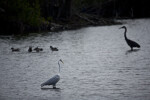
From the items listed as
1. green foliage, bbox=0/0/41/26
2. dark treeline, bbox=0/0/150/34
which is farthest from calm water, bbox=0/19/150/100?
dark treeline, bbox=0/0/150/34

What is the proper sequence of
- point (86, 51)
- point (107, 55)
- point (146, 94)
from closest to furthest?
point (146, 94) → point (107, 55) → point (86, 51)

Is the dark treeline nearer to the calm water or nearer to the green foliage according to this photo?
the green foliage

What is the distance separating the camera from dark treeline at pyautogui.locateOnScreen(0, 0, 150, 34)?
4253cm

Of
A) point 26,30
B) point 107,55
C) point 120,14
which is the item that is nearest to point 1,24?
point 26,30

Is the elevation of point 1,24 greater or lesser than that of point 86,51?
greater

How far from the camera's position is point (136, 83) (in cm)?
1540

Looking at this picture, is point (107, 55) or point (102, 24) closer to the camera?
point (107, 55)

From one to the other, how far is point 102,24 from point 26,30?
13.1 m

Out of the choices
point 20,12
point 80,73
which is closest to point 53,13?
point 20,12

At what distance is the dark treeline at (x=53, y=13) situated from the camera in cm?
4253

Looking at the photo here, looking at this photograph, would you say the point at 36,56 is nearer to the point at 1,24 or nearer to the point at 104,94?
the point at 104,94

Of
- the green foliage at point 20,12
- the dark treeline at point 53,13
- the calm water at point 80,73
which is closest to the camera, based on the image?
the calm water at point 80,73

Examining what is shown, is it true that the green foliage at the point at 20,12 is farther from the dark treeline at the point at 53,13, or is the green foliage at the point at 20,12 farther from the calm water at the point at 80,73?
the calm water at the point at 80,73

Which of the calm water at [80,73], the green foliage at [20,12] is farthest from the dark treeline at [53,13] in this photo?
the calm water at [80,73]
